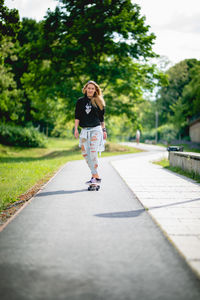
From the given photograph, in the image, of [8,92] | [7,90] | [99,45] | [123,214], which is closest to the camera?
[123,214]

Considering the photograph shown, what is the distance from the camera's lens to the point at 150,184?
7598mm

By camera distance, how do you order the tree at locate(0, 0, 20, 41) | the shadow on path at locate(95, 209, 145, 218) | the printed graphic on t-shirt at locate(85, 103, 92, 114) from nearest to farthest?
the shadow on path at locate(95, 209, 145, 218) < the printed graphic on t-shirt at locate(85, 103, 92, 114) < the tree at locate(0, 0, 20, 41)

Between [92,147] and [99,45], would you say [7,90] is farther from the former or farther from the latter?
[92,147]

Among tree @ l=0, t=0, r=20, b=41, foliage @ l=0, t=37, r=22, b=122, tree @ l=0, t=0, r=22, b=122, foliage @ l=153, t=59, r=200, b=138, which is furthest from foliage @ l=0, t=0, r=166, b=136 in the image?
foliage @ l=153, t=59, r=200, b=138

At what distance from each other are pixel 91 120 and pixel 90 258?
4185mm

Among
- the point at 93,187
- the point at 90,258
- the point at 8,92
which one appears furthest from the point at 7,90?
the point at 90,258

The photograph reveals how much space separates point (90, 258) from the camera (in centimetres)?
285

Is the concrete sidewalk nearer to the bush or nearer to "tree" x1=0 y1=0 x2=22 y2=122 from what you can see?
"tree" x1=0 y1=0 x2=22 y2=122

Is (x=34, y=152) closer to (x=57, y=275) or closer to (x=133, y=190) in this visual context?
(x=133, y=190)

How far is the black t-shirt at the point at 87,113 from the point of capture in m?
A: 6.61

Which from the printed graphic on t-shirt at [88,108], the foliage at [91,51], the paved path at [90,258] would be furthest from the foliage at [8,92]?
the paved path at [90,258]

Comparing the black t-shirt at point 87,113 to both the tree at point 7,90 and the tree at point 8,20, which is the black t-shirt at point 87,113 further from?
the tree at point 7,90

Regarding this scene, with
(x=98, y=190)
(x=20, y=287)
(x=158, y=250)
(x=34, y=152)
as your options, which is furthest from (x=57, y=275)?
(x=34, y=152)

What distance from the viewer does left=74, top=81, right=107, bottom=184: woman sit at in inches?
261
